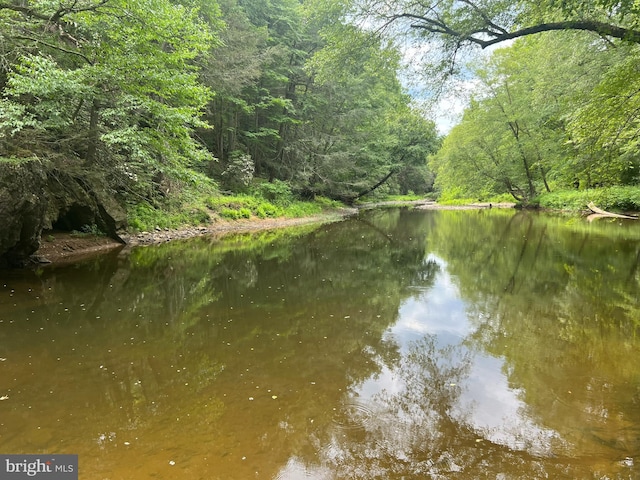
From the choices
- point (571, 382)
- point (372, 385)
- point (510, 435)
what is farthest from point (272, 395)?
point (571, 382)

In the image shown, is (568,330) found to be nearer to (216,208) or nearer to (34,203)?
(34,203)

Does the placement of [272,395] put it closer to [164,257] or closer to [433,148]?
[164,257]

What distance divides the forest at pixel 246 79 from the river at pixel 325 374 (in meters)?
3.24

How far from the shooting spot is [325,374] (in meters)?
4.07

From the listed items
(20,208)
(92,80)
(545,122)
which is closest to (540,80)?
(545,122)

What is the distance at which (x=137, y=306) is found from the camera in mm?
6492

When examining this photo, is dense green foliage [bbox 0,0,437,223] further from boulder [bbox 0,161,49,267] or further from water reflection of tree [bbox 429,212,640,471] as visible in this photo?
water reflection of tree [bbox 429,212,640,471]

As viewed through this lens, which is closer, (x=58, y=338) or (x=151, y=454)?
(x=151, y=454)

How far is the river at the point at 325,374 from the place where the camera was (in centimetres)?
282

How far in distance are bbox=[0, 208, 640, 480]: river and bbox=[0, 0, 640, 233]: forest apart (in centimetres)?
324

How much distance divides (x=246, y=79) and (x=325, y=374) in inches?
734

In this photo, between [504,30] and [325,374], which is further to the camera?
[504,30]

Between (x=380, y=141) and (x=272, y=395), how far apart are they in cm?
2811

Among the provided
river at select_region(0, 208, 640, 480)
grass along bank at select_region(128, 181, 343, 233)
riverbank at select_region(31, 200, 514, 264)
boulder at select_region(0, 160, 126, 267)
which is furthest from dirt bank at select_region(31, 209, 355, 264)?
river at select_region(0, 208, 640, 480)
